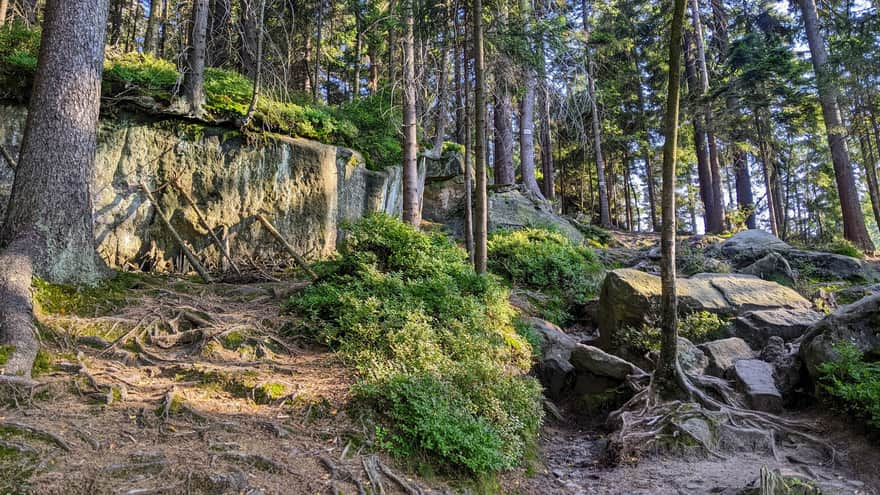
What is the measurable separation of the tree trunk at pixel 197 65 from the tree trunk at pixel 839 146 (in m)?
17.3

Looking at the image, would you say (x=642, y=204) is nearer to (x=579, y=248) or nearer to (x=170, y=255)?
(x=579, y=248)

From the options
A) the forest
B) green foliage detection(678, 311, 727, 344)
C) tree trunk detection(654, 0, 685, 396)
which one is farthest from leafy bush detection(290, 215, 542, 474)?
green foliage detection(678, 311, 727, 344)

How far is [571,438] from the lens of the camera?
22.1 ft

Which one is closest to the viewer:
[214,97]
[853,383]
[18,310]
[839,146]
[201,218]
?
[18,310]

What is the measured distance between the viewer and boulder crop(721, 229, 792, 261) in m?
13.8

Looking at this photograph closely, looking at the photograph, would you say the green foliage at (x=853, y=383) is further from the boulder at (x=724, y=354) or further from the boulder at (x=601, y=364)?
the boulder at (x=601, y=364)

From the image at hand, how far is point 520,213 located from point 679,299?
25.2 ft

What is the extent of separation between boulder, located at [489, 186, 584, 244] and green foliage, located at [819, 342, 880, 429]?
990 cm

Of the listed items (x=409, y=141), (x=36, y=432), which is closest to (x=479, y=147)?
(x=409, y=141)

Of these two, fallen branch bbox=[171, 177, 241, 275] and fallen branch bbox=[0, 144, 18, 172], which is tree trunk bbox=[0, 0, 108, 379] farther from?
fallen branch bbox=[171, 177, 241, 275]

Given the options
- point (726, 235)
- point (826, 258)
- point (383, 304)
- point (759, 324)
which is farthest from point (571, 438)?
point (726, 235)

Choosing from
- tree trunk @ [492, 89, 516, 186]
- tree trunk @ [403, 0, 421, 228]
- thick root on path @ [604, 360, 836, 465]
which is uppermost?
tree trunk @ [492, 89, 516, 186]

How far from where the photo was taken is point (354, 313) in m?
5.89

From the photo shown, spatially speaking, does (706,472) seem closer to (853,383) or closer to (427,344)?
(853,383)
